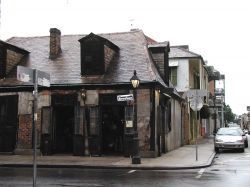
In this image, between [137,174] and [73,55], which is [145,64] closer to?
[73,55]

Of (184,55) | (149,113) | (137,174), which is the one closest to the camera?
(137,174)

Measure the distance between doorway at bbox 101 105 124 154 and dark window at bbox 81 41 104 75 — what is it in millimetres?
1961

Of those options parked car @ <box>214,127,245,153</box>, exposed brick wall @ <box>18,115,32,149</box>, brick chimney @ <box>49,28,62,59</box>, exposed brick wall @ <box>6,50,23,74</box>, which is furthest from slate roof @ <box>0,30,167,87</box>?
parked car @ <box>214,127,245,153</box>

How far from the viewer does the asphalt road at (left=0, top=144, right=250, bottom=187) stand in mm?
12328

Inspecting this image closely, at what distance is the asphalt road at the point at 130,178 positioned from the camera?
12.3 metres

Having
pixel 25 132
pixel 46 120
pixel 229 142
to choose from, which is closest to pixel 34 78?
pixel 46 120

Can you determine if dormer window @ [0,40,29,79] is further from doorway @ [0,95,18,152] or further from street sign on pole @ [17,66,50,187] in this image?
street sign on pole @ [17,66,50,187]

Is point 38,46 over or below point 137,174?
over

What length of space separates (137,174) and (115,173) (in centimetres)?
76

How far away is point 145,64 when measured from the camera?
22.2 meters

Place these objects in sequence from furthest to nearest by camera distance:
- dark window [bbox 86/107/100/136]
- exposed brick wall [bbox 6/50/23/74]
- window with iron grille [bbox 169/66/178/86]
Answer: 1. window with iron grille [bbox 169/66/178/86]
2. exposed brick wall [bbox 6/50/23/74]
3. dark window [bbox 86/107/100/136]

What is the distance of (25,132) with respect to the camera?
22156 millimetres

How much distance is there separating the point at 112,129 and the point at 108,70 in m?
2.94

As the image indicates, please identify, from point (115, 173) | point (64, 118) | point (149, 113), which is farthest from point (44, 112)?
point (115, 173)
